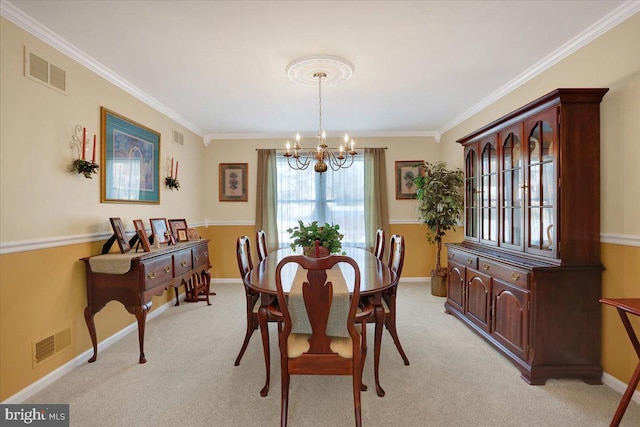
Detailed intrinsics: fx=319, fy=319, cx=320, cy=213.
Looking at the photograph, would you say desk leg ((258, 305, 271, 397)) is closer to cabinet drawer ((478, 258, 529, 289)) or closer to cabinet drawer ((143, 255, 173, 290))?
cabinet drawer ((143, 255, 173, 290))

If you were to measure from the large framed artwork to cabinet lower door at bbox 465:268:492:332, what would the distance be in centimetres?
358

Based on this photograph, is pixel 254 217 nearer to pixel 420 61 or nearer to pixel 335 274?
pixel 335 274

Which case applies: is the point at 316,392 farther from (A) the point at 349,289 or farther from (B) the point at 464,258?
(B) the point at 464,258

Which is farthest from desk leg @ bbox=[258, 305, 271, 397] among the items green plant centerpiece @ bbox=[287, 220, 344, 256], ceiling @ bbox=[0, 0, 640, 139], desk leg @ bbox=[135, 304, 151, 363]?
ceiling @ bbox=[0, 0, 640, 139]

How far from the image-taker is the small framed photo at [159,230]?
3420 millimetres

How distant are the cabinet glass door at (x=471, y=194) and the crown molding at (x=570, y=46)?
0.67 metres

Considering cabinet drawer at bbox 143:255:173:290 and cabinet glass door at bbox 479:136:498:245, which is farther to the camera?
cabinet glass door at bbox 479:136:498:245

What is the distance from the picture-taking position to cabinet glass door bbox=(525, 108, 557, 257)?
7.70ft

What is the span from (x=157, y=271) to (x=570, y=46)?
395cm

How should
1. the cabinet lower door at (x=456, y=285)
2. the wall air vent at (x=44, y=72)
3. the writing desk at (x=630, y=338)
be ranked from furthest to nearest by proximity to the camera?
the cabinet lower door at (x=456, y=285) < the wall air vent at (x=44, y=72) < the writing desk at (x=630, y=338)

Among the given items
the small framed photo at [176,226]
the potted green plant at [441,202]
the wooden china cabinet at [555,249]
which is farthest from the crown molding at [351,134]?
the wooden china cabinet at [555,249]

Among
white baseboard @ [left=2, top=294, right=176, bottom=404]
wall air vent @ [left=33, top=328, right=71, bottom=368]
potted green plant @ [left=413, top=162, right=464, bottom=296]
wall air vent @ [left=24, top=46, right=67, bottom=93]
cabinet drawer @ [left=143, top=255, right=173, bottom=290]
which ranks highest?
wall air vent @ [left=24, top=46, right=67, bottom=93]

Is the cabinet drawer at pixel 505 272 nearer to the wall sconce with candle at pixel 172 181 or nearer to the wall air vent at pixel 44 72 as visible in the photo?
the wall sconce with candle at pixel 172 181

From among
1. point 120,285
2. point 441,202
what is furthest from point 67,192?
point 441,202
